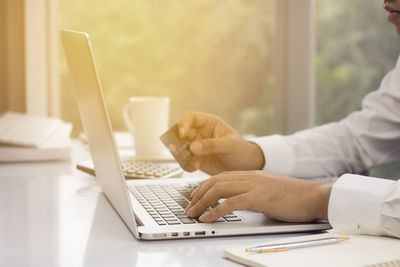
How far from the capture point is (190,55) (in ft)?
8.27

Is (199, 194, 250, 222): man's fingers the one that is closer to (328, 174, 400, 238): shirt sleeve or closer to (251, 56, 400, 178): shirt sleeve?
(328, 174, 400, 238): shirt sleeve

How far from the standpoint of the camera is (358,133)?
139 cm

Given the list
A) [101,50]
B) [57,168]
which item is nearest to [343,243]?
[57,168]

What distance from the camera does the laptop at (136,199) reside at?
763mm

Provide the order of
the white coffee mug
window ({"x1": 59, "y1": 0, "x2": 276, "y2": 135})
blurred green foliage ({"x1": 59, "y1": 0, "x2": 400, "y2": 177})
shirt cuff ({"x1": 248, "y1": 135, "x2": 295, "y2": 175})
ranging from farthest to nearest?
window ({"x1": 59, "y1": 0, "x2": 276, "y2": 135}) < blurred green foliage ({"x1": 59, "y1": 0, "x2": 400, "y2": 177}) < the white coffee mug < shirt cuff ({"x1": 248, "y1": 135, "x2": 295, "y2": 175})

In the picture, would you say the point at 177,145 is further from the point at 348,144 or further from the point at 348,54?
the point at 348,54

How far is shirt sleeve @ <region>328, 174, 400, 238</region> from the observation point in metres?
0.77

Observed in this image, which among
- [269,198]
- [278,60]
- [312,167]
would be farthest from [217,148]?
[278,60]

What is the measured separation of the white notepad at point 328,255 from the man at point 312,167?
8cm

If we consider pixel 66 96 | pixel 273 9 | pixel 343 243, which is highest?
pixel 273 9

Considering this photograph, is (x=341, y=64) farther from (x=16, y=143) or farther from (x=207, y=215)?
(x=207, y=215)

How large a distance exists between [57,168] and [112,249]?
2.35ft

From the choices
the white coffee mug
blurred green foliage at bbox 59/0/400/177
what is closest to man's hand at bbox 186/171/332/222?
the white coffee mug

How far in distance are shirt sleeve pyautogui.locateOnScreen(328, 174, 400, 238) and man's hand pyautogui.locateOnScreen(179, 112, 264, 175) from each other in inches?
15.5
